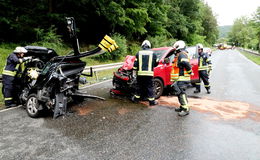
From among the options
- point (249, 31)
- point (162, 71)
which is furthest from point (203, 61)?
point (249, 31)

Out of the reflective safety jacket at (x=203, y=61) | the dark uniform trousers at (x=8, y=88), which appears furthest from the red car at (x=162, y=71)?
the dark uniform trousers at (x=8, y=88)

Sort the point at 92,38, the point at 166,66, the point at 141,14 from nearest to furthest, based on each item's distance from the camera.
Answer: the point at 166,66 → the point at 141,14 → the point at 92,38

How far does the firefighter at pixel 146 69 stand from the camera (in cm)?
525

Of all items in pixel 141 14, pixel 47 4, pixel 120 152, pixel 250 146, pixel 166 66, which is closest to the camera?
pixel 120 152

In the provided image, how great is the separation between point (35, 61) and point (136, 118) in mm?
3272

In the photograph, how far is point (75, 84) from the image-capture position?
17.0 ft

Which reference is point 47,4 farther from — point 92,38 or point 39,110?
point 39,110

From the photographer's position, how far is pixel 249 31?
86812mm

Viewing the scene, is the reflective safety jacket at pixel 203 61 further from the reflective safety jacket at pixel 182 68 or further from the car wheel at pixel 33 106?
the car wheel at pixel 33 106

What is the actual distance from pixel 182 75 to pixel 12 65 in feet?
15.5

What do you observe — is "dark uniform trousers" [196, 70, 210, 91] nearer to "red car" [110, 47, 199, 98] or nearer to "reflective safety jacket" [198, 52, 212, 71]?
"reflective safety jacket" [198, 52, 212, 71]

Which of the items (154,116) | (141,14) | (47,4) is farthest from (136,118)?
(141,14)

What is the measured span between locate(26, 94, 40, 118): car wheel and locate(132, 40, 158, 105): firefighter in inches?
109

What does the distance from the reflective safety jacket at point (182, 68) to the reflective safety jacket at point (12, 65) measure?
4267mm
